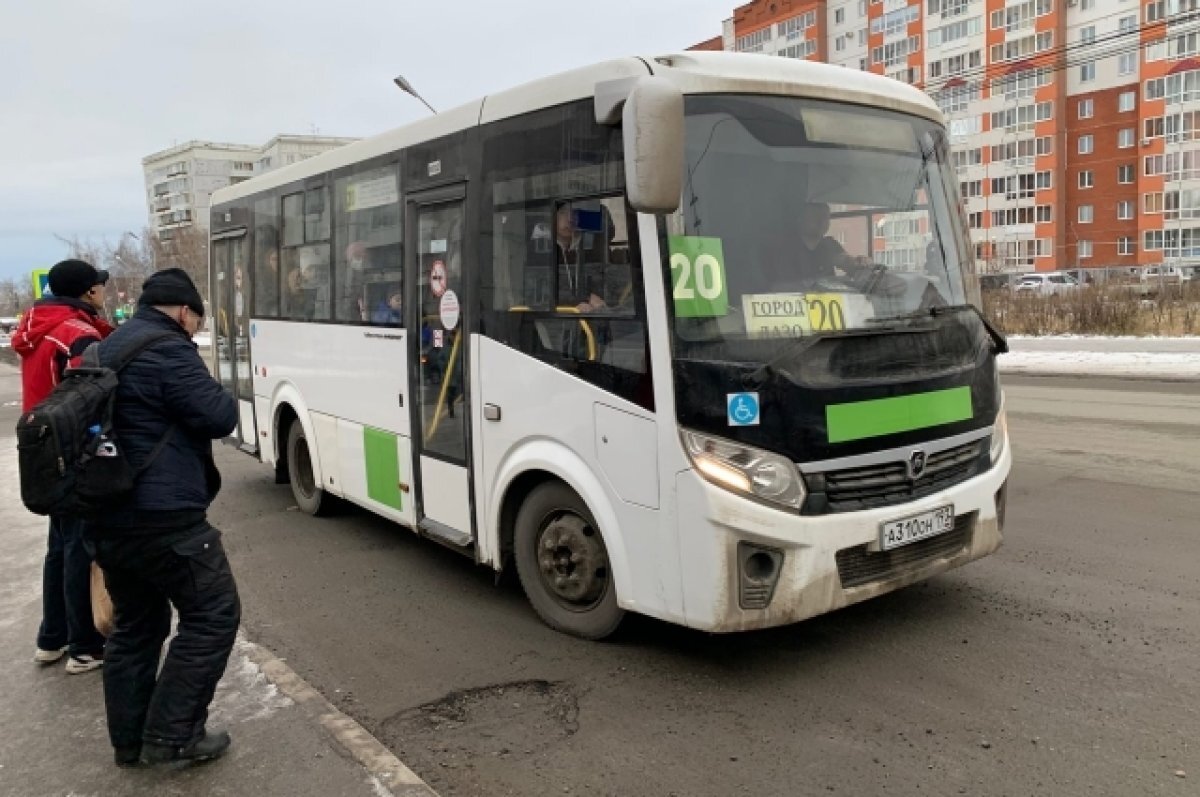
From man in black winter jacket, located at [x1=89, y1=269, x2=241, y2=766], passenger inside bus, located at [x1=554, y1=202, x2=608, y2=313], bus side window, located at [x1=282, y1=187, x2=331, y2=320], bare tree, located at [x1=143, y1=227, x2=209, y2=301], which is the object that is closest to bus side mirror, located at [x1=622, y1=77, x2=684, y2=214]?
passenger inside bus, located at [x1=554, y1=202, x2=608, y2=313]

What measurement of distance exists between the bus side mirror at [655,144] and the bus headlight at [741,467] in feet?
3.37

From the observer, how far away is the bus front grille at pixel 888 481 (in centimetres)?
407

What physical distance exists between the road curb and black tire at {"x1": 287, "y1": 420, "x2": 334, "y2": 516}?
3.24 meters

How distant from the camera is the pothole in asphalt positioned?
3.70m

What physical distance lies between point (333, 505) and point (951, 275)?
5555 mm

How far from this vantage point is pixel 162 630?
3748 millimetres

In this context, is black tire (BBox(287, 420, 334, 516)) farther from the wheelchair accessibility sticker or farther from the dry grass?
the dry grass

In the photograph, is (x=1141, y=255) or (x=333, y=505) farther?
(x=1141, y=255)

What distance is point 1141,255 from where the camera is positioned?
216 feet

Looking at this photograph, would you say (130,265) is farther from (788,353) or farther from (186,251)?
(788,353)

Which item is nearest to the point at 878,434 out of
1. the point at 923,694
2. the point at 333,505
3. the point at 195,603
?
the point at 923,694

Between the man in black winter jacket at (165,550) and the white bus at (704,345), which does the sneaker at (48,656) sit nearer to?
the man in black winter jacket at (165,550)

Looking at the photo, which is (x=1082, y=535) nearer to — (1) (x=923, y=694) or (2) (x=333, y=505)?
(1) (x=923, y=694)

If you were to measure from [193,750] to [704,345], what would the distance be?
264 centimetres
